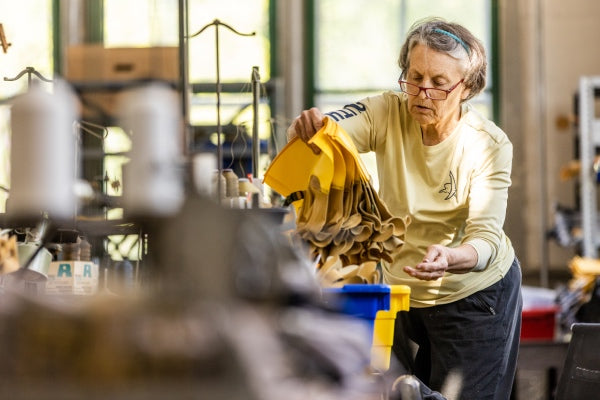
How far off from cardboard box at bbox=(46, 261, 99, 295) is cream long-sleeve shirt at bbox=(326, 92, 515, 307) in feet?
2.11

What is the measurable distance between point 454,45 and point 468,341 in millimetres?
680

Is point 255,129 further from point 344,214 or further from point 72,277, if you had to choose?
point 72,277

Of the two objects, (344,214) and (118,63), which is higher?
(118,63)

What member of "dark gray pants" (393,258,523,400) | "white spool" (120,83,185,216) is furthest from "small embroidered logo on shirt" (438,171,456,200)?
"white spool" (120,83,185,216)

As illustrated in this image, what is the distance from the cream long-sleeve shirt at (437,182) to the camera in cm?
235

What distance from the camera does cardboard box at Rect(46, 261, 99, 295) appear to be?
201 cm

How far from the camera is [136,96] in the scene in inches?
45.8

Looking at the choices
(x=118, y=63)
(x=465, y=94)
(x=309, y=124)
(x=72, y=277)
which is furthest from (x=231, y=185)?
(x=118, y=63)

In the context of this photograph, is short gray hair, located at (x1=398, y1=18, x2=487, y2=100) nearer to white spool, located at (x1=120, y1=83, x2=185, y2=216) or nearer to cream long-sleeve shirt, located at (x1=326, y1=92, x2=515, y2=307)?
cream long-sleeve shirt, located at (x1=326, y1=92, x2=515, y2=307)

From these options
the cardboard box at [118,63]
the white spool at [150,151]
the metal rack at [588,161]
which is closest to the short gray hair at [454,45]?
the white spool at [150,151]

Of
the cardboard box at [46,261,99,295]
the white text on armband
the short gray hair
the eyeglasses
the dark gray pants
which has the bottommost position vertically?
the dark gray pants

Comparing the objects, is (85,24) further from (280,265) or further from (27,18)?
(280,265)

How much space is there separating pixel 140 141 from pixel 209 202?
0.81 ft

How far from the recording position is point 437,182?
2.37 metres
